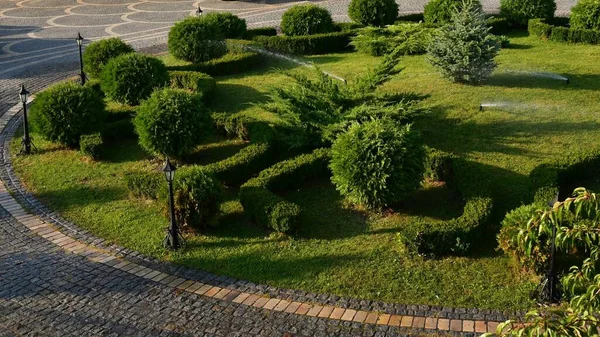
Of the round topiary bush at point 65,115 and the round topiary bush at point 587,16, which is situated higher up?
the round topiary bush at point 587,16

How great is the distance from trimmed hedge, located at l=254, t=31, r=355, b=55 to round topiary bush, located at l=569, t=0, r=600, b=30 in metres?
6.43

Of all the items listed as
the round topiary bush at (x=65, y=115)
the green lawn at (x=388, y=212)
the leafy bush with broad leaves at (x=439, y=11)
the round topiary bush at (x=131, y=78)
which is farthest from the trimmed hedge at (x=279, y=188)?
the leafy bush with broad leaves at (x=439, y=11)

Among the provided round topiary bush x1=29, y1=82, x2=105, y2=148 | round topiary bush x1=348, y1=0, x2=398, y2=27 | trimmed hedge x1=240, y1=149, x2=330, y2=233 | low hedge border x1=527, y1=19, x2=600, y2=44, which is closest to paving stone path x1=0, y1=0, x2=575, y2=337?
trimmed hedge x1=240, y1=149, x2=330, y2=233

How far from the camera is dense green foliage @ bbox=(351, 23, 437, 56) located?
51.7 feet

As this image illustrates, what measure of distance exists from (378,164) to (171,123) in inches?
160

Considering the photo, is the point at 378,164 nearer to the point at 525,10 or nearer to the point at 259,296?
the point at 259,296

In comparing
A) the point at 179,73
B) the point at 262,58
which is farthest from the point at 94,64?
the point at 262,58

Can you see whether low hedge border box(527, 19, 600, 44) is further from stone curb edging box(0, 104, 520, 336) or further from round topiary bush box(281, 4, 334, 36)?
stone curb edging box(0, 104, 520, 336)

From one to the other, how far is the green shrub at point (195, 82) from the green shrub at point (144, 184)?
473 centimetres

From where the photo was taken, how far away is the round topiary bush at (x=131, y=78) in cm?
1566

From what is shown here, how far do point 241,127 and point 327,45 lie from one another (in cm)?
802

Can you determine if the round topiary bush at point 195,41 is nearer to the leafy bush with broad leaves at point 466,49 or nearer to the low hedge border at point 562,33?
the leafy bush with broad leaves at point 466,49

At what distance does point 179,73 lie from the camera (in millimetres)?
17703

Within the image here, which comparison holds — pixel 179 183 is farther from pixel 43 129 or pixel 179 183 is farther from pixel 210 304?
pixel 43 129
